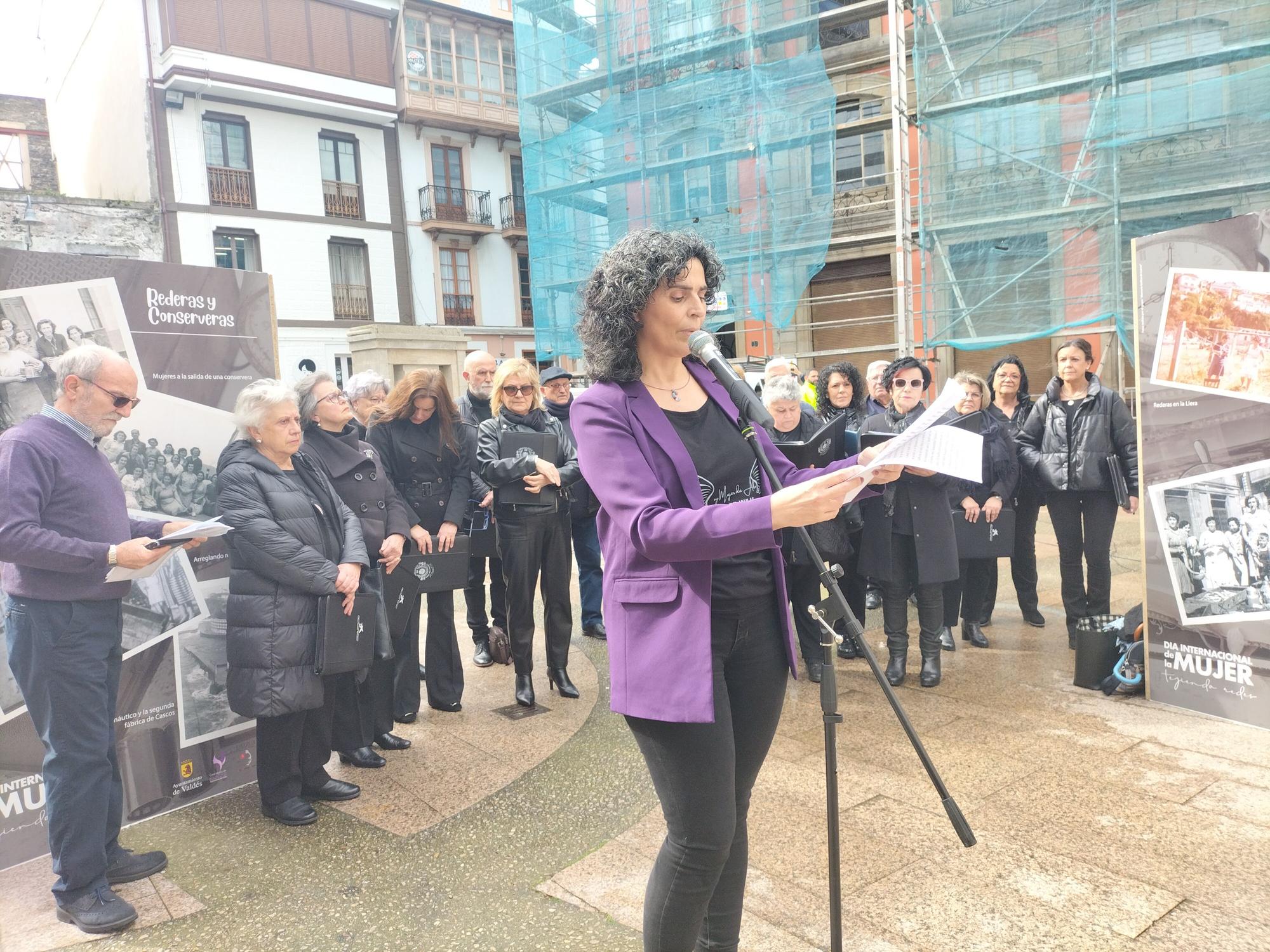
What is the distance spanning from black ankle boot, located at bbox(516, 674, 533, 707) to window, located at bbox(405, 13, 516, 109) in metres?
25.6

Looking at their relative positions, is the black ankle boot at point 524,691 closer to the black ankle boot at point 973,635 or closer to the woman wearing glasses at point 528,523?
the woman wearing glasses at point 528,523

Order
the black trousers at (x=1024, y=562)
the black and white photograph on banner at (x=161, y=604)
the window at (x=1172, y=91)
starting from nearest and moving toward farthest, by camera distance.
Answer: the black and white photograph on banner at (x=161, y=604), the black trousers at (x=1024, y=562), the window at (x=1172, y=91)

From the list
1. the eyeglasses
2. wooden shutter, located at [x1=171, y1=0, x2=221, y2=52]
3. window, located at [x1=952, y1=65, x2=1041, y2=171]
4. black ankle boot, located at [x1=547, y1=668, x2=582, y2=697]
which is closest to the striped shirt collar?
the eyeglasses

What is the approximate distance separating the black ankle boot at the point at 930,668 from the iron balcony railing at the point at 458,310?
78.8 feet

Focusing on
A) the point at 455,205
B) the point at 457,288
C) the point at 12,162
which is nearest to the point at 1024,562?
the point at 457,288

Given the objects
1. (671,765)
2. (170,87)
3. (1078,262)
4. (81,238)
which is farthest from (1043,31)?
(81,238)

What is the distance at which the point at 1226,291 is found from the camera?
13.4ft

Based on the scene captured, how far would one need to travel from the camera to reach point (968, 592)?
19.8 ft

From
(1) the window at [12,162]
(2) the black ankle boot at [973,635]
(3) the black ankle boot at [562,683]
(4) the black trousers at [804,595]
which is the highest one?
(1) the window at [12,162]

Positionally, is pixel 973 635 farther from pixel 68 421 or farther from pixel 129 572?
pixel 68 421

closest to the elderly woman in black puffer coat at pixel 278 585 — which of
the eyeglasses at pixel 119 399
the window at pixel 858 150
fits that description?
the eyeglasses at pixel 119 399

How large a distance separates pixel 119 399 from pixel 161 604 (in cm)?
106

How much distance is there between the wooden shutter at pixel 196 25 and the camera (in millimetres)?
22453

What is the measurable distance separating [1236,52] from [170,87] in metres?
23.2
